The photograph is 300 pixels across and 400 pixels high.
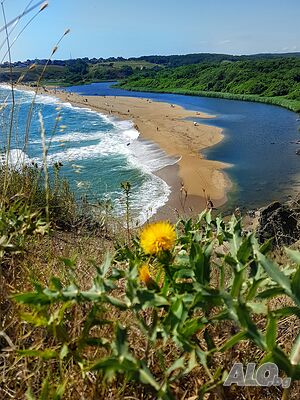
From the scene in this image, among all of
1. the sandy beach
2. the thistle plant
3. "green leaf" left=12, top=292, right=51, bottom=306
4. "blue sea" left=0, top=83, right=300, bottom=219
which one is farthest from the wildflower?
"blue sea" left=0, top=83, right=300, bottom=219

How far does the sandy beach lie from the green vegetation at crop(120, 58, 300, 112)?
11.6 metres

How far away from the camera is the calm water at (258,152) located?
17.4 meters

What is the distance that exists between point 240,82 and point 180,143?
37409mm

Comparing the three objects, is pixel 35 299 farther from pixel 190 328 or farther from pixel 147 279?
pixel 190 328

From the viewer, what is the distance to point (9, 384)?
4.63 ft

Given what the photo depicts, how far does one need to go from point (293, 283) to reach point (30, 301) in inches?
27.9

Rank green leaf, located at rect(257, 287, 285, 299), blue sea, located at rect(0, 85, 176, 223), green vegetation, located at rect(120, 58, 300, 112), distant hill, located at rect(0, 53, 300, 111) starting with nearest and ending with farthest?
1. green leaf, located at rect(257, 287, 285, 299)
2. blue sea, located at rect(0, 85, 176, 223)
3. green vegetation, located at rect(120, 58, 300, 112)
4. distant hill, located at rect(0, 53, 300, 111)

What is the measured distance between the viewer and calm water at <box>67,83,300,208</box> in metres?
17.4

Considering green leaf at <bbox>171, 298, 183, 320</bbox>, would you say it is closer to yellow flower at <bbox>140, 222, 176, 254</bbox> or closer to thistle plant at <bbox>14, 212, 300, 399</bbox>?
thistle plant at <bbox>14, 212, 300, 399</bbox>

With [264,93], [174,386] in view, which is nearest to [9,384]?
[174,386]

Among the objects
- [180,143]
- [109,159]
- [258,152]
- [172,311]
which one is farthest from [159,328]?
[180,143]

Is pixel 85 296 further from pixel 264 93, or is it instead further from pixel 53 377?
pixel 264 93

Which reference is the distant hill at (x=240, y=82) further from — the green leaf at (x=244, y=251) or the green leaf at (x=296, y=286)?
the green leaf at (x=296, y=286)

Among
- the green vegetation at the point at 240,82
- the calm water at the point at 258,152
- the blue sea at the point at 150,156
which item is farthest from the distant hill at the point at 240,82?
the blue sea at the point at 150,156
